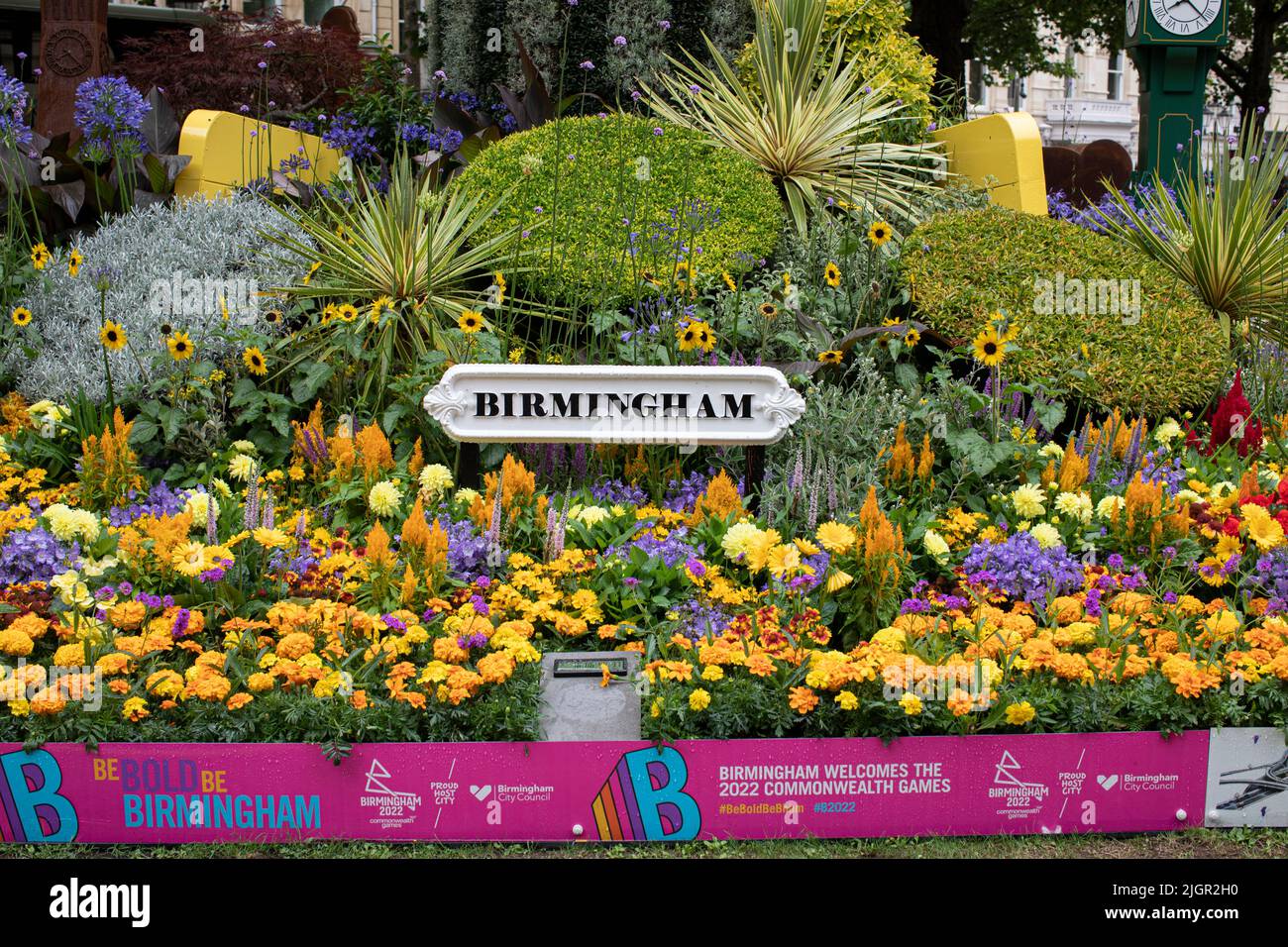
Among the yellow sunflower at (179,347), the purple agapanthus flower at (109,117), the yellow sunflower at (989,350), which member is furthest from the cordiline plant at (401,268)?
the yellow sunflower at (989,350)

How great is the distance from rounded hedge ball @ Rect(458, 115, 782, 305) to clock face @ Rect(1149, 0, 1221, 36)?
4.04 m

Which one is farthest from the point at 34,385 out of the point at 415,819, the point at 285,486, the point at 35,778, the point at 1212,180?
the point at 1212,180

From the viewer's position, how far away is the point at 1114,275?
543 centimetres

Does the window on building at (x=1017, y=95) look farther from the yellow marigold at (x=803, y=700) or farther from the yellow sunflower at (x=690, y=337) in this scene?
the yellow marigold at (x=803, y=700)

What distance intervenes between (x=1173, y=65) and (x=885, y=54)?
2.43 metres

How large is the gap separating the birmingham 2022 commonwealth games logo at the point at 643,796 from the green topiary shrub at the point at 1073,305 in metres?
2.51

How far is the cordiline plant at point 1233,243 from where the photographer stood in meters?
5.74

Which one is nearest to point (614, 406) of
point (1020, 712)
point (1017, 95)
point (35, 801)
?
point (1020, 712)

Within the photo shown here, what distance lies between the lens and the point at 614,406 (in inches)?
156

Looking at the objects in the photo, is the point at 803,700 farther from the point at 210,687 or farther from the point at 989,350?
the point at 989,350

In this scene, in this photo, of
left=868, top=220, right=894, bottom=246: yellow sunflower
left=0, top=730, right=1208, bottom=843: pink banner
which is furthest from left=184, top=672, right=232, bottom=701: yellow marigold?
left=868, top=220, right=894, bottom=246: yellow sunflower

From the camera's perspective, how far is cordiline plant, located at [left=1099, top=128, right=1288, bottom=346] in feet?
18.8

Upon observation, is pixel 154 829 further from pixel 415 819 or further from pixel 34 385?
pixel 34 385

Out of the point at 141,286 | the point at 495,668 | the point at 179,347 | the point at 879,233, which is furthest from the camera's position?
the point at 141,286
